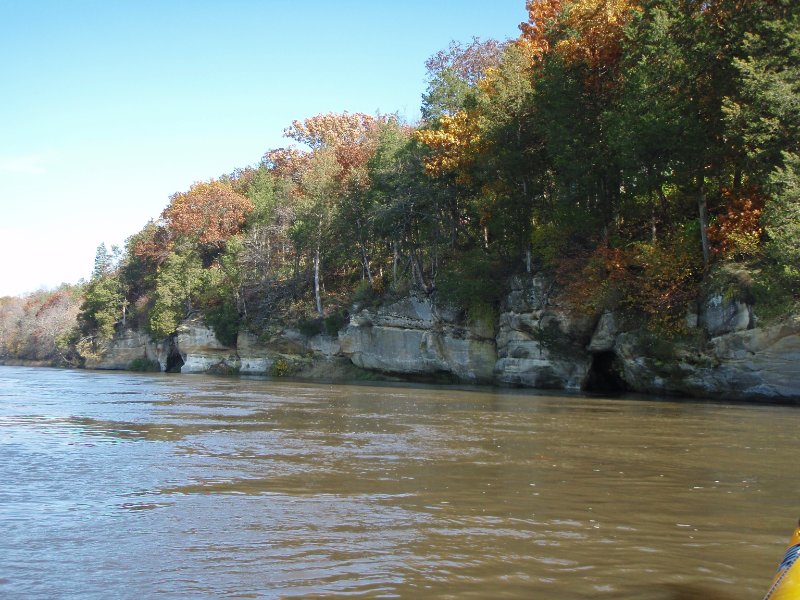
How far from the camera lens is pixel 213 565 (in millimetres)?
5559

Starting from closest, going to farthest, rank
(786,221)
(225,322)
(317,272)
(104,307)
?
Result: (786,221) → (317,272) → (225,322) → (104,307)

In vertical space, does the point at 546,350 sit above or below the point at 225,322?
below

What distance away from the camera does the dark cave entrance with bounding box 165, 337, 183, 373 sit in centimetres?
5934

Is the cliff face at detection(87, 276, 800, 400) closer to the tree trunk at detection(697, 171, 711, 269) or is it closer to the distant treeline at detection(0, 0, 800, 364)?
the distant treeline at detection(0, 0, 800, 364)

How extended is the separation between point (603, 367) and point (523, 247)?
682cm

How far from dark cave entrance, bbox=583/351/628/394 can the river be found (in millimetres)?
13724

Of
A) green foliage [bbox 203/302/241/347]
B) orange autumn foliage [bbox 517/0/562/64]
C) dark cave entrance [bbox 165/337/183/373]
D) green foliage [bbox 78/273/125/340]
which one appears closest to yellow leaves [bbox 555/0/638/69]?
orange autumn foliage [bbox 517/0/562/64]

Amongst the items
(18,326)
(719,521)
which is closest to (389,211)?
(719,521)

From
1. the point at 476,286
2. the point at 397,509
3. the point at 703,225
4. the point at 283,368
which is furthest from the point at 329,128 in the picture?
the point at 397,509

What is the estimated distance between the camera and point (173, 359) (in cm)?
6069

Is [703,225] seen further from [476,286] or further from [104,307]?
[104,307]

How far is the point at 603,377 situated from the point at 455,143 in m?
13.8

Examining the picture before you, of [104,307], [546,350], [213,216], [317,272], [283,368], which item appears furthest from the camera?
[104,307]

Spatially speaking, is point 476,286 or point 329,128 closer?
point 476,286
